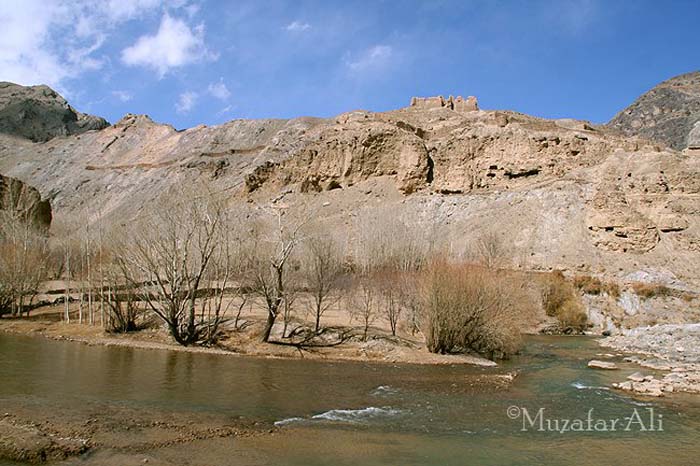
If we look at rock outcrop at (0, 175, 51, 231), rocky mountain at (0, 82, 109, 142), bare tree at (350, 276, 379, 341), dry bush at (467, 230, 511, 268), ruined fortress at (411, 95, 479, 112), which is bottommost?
bare tree at (350, 276, 379, 341)

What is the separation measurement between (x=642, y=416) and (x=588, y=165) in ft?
189

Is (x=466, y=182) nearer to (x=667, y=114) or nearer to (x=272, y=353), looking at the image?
(x=272, y=353)

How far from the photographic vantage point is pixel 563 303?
4541 cm

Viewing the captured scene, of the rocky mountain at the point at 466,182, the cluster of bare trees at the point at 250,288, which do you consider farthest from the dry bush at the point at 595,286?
the cluster of bare trees at the point at 250,288

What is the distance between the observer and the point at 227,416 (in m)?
13.3

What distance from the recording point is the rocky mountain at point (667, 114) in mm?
129038

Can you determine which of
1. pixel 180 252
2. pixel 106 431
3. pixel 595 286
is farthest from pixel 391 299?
pixel 595 286

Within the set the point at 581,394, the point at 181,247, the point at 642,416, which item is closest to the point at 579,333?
the point at 581,394

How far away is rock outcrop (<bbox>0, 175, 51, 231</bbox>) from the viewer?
48.4 metres

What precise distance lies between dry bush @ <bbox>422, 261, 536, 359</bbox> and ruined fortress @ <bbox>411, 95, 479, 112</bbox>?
82.3m

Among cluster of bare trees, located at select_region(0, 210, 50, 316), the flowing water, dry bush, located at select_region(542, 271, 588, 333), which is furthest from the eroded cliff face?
the flowing water

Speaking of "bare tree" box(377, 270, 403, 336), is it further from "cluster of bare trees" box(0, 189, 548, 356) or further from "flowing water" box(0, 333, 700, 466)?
"flowing water" box(0, 333, 700, 466)

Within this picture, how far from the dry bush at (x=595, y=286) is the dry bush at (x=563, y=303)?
30.1 inches

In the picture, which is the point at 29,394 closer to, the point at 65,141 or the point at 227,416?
the point at 227,416
